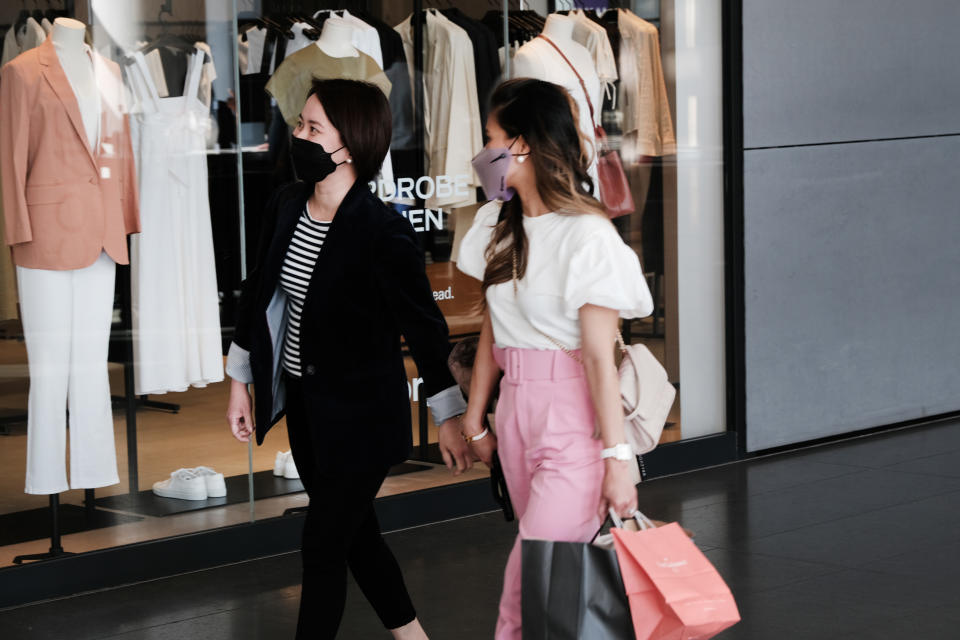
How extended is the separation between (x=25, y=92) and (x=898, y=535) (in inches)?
142

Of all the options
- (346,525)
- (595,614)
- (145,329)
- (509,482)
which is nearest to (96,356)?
(145,329)

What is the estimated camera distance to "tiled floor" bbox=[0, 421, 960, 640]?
166 inches

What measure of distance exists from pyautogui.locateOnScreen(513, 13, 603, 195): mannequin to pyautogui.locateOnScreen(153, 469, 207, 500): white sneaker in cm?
209

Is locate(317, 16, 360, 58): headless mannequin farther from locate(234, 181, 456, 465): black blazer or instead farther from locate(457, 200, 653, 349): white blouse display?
locate(457, 200, 653, 349): white blouse display

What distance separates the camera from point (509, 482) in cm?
302

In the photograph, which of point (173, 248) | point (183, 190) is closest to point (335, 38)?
point (183, 190)

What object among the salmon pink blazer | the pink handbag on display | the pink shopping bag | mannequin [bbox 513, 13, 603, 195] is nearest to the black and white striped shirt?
the pink shopping bag

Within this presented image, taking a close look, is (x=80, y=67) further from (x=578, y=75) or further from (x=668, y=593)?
(x=668, y=593)

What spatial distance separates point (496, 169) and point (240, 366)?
37.7 inches

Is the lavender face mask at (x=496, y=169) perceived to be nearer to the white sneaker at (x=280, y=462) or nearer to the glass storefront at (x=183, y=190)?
the glass storefront at (x=183, y=190)

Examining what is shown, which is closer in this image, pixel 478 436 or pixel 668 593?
pixel 668 593

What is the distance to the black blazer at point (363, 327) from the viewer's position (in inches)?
127

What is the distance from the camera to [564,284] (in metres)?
2.87

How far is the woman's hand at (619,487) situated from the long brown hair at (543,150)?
0.47m
